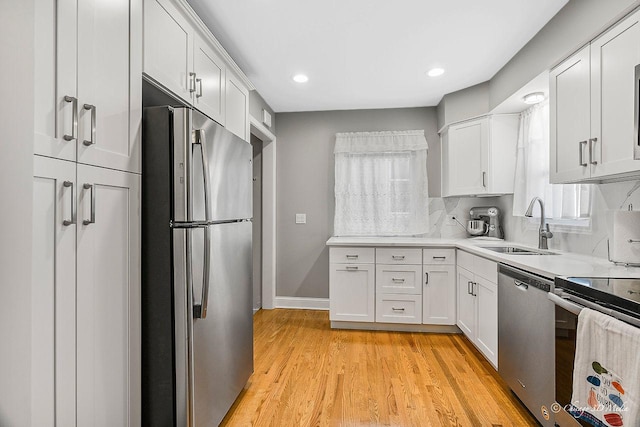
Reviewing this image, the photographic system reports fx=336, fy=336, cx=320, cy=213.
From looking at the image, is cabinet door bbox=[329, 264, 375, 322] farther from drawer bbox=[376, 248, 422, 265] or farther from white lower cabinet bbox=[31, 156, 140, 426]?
white lower cabinet bbox=[31, 156, 140, 426]

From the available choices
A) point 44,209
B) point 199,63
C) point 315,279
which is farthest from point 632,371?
point 315,279

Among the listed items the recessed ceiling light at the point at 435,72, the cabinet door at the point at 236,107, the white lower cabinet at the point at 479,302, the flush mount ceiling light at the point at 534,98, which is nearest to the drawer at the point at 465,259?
the white lower cabinet at the point at 479,302

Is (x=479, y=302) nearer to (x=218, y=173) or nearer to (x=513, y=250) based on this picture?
(x=513, y=250)

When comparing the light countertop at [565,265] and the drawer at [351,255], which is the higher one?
the light countertop at [565,265]

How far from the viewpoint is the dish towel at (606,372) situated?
1060 millimetres

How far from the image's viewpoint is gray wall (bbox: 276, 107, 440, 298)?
4.18m

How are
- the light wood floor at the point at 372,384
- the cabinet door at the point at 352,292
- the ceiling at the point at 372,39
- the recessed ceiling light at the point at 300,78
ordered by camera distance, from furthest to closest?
the cabinet door at the point at 352,292 → the recessed ceiling light at the point at 300,78 → the ceiling at the point at 372,39 → the light wood floor at the point at 372,384

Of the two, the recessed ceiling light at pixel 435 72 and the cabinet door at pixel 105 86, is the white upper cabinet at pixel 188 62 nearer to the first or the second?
the cabinet door at pixel 105 86

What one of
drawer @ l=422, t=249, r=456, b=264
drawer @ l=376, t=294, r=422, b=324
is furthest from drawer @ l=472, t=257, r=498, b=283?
drawer @ l=376, t=294, r=422, b=324

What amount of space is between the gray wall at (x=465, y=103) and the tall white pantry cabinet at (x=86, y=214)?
3.01 meters

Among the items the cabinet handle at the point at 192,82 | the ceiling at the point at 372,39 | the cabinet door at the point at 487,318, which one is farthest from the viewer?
the cabinet door at the point at 487,318

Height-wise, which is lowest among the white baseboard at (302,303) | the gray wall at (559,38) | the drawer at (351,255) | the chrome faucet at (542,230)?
the white baseboard at (302,303)

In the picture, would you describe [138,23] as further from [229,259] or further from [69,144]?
[229,259]

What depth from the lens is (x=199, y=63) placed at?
1956mm
